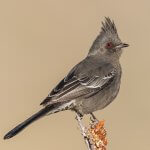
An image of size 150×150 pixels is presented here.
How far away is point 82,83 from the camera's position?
952cm

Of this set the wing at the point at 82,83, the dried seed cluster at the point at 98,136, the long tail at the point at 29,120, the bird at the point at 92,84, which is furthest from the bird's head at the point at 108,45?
the dried seed cluster at the point at 98,136

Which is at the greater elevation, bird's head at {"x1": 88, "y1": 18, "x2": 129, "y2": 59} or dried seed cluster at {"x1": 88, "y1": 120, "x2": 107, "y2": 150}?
bird's head at {"x1": 88, "y1": 18, "x2": 129, "y2": 59}

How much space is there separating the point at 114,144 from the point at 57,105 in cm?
276

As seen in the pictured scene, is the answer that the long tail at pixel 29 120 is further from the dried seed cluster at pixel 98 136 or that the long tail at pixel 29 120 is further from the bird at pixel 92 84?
the dried seed cluster at pixel 98 136

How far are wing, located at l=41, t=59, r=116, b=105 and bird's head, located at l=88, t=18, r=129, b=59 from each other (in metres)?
0.55

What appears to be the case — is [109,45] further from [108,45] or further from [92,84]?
[92,84]

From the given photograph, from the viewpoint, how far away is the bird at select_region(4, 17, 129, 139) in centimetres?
907

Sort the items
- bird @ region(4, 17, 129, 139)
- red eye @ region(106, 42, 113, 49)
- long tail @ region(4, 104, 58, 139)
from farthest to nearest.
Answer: red eye @ region(106, 42, 113, 49)
bird @ region(4, 17, 129, 139)
long tail @ region(4, 104, 58, 139)

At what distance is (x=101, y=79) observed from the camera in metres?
9.72

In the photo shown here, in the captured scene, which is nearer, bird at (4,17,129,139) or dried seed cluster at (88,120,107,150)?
dried seed cluster at (88,120,107,150)

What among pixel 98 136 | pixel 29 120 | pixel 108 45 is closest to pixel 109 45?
pixel 108 45

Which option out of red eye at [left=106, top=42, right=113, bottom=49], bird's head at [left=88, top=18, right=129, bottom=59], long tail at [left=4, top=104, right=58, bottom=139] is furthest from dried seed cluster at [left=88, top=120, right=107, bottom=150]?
red eye at [left=106, top=42, right=113, bottom=49]

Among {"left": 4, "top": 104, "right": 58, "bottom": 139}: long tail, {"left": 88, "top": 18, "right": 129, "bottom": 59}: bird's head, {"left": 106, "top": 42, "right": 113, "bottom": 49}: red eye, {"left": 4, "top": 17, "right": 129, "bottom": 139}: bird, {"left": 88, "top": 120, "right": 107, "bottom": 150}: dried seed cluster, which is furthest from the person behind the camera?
{"left": 106, "top": 42, "right": 113, "bottom": 49}: red eye

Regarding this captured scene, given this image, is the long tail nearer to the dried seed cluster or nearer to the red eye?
A: the dried seed cluster
